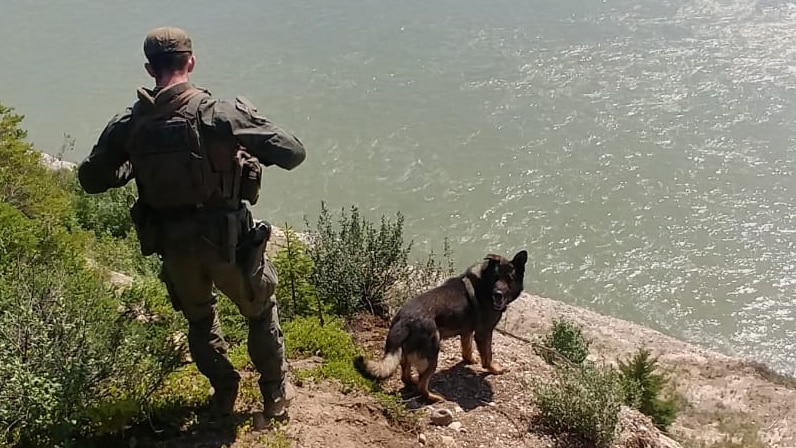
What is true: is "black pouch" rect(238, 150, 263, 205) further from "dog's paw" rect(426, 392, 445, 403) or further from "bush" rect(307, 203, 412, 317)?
"bush" rect(307, 203, 412, 317)

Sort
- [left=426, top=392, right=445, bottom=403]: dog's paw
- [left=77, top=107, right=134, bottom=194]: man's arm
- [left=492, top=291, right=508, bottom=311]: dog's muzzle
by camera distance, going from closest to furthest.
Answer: [left=77, top=107, right=134, bottom=194]: man's arm, [left=426, top=392, right=445, bottom=403]: dog's paw, [left=492, top=291, right=508, bottom=311]: dog's muzzle

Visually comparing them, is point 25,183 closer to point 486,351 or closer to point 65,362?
point 65,362

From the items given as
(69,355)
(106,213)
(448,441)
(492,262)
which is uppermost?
(106,213)

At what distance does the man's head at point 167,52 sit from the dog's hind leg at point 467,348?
3.07 m

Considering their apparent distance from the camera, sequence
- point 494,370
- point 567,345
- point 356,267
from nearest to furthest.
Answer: point 494,370, point 356,267, point 567,345

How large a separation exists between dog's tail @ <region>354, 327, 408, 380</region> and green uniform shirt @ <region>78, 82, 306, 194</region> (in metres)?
1.81

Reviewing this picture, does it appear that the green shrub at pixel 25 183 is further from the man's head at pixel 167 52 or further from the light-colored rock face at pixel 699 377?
the light-colored rock face at pixel 699 377

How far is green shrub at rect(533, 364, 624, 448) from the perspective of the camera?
526 centimetres

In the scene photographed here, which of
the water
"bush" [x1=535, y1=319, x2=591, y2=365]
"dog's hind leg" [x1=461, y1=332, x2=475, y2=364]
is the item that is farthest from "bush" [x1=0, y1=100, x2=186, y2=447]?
the water

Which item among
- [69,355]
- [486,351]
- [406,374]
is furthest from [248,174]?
[486,351]

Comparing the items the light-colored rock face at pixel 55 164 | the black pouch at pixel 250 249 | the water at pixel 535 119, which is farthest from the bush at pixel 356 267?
the light-colored rock face at pixel 55 164

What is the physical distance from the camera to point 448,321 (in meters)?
5.63

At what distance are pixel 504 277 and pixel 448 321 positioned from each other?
61 centimetres

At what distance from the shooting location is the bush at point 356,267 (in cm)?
680
